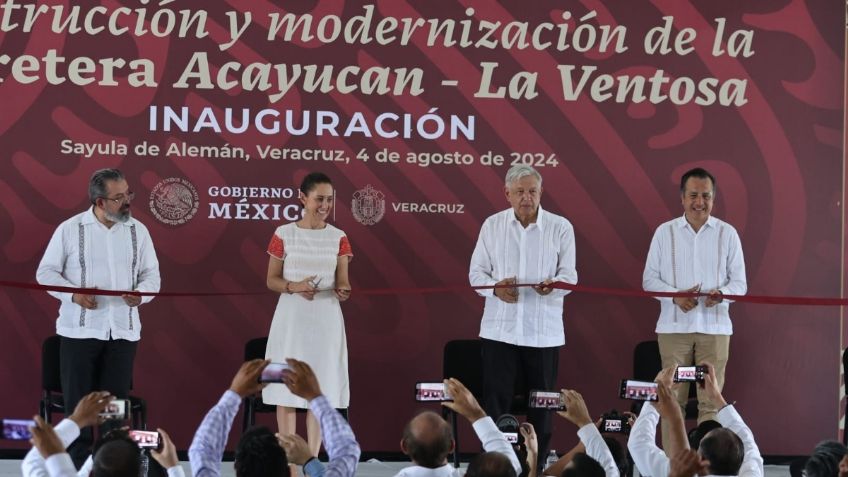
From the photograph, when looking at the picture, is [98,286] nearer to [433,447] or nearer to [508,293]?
[508,293]

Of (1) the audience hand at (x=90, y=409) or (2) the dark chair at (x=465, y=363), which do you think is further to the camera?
(2) the dark chair at (x=465, y=363)

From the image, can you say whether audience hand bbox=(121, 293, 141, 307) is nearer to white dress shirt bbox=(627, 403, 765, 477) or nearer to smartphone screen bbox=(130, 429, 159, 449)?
smartphone screen bbox=(130, 429, 159, 449)

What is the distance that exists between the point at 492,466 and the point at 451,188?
167 inches

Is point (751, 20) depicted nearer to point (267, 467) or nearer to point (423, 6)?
point (423, 6)

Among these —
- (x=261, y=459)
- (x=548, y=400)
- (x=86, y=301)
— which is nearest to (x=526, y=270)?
(x=548, y=400)

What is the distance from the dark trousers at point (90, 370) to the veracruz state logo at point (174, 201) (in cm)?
122

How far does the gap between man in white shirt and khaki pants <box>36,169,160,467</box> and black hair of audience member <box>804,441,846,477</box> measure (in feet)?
11.9

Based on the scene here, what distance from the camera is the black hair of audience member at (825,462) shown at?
13.8 feet

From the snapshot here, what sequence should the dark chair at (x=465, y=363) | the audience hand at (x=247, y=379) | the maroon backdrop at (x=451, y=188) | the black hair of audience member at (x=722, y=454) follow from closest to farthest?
the audience hand at (x=247, y=379) < the black hair of audience member at (x=722, y=454) < the dark chair at (x=465, y=363) < the maroon backdrop at (x=451, y=188)

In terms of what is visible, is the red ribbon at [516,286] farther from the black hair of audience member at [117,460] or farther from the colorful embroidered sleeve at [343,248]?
the black hair of audience member at [117,460]

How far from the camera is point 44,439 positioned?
3.50m

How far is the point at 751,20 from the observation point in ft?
25.5

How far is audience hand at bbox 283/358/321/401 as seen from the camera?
3.79 m

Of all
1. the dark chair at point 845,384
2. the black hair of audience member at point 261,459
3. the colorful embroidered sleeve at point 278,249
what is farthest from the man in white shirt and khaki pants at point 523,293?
the black hair of audience member at point 261,459
